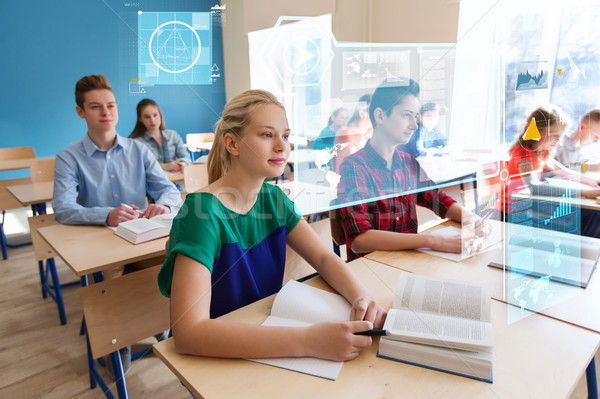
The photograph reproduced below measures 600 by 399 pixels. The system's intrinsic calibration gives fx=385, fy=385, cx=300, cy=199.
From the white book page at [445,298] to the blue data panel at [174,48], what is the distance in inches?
21.6

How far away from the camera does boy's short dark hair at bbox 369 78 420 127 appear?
1.90 ft

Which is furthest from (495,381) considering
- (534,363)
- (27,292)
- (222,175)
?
(27,292)

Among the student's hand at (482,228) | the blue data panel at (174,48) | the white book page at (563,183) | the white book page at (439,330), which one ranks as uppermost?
the blue data panel at (174,48)

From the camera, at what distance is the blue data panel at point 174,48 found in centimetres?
57

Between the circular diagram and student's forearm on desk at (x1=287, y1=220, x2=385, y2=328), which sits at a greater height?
the circular diagram

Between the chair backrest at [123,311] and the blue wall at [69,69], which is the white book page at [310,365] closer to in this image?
the blue wall at [69,69]

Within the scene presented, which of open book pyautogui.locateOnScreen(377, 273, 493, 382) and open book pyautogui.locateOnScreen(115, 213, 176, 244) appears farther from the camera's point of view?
open book pyautogui.locateOnScreen(115, 213, 176, 244)

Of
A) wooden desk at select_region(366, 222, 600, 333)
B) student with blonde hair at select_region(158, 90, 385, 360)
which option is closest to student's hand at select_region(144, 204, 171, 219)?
student with blonde hair at select_region(158, 90, 385, 360)

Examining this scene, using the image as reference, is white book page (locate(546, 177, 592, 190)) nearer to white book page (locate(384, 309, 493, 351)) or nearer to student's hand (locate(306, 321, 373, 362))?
white book page (locate(384, 309, 493, 351))

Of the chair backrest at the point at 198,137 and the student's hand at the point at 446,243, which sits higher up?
the chair backrest at the point at 198,137

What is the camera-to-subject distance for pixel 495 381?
22.4 inches

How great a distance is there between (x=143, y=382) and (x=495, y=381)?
4.44 ft

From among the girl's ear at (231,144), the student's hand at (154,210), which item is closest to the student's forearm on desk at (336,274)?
the girl's ear at (231,144)

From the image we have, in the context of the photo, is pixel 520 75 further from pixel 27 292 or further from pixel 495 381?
pixel 27 292
